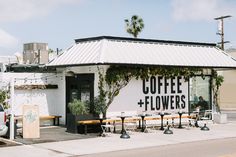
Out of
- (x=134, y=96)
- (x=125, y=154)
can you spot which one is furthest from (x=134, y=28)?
(x=125, y=154)

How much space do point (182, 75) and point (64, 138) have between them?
8.63 meters

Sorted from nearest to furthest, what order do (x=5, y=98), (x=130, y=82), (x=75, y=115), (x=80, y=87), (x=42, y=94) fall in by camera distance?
(x=75, y=115)
(x=5, y=98)
(x=130, y=82)
(x=80, y=87)
(x=42, y=94)

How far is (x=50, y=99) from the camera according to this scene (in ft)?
77.8

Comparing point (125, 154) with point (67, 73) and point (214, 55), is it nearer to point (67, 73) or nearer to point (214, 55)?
point (67, 73)

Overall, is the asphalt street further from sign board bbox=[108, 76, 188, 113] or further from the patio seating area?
→ sign board bbox=[108, 76, 188, 113]

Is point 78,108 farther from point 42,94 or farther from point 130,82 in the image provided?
point 42,94

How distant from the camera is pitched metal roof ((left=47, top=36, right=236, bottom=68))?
20812 millimetres

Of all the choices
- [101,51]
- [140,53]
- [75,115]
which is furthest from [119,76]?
[75,115]

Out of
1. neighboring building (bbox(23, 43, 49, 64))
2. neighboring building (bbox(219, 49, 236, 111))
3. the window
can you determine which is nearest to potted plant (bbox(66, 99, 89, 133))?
the window

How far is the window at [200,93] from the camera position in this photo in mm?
24719

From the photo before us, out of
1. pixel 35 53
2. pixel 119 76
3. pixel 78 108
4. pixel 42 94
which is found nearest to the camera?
pixel 78 108

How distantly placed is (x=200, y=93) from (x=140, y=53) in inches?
208

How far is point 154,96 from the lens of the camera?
901 inches

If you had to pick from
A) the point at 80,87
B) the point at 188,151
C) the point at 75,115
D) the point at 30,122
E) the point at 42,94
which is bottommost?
the point at 188,151
